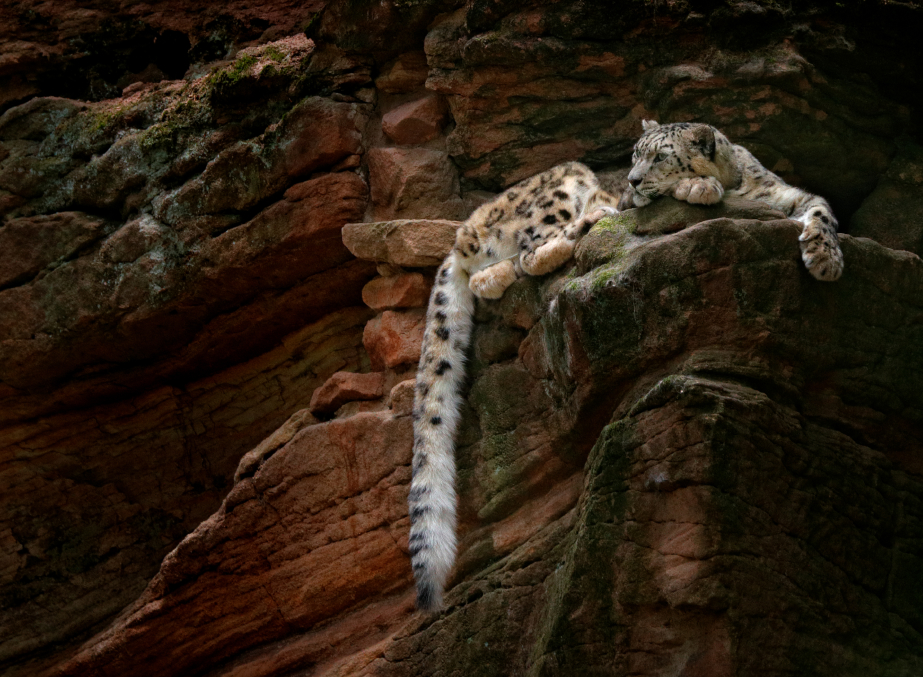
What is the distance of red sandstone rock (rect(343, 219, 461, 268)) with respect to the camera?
24.8 feet

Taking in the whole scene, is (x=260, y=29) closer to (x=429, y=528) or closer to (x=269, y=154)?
(x=269, y=154)

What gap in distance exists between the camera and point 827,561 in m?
4.93

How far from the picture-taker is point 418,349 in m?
7.35

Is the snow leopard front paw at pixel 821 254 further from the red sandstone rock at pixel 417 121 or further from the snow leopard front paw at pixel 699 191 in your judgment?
the red sandstone rock at pixel 417 121

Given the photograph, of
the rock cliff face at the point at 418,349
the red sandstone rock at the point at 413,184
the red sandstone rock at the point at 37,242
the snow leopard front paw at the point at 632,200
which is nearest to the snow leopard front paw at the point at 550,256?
the rock cliff face at the point at 418,349

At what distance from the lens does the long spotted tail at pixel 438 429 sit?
5.89m

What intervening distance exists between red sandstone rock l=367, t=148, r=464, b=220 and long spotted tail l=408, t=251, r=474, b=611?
3.70ft

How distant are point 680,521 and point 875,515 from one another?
1.08m

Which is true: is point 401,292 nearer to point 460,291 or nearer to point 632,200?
point 460,291

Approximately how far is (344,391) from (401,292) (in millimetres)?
931

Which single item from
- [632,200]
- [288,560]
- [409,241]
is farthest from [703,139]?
[288,560]

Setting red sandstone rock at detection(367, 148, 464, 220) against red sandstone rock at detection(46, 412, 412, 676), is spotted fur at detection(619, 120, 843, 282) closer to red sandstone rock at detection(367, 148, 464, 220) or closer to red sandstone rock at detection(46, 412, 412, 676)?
red sandstone rock at detection(367, 148, 464, 220)

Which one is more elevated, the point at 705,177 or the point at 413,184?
the point at 413,184

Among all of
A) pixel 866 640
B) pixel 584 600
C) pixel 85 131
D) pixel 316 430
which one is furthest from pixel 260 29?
pixel 866 640
